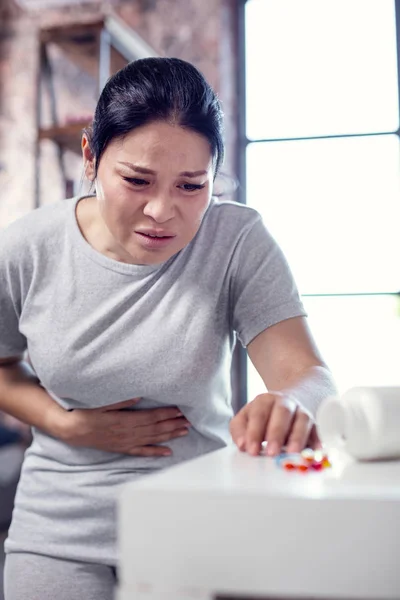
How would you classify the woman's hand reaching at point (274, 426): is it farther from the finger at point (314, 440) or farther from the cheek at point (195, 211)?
the cheek at point (195, 211)

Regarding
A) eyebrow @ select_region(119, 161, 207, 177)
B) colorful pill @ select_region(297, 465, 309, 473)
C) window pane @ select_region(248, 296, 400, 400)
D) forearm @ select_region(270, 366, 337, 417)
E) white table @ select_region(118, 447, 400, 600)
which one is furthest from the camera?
window pane @ select_region(248, 296, 400, 400)

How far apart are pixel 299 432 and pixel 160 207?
13.9 inches

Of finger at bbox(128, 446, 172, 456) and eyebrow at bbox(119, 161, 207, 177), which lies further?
finger at bbox(128, 446, 172, 456)

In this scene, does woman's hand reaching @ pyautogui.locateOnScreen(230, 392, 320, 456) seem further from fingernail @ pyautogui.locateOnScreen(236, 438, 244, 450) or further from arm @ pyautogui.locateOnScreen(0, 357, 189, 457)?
arm @ pyautogui.locateOnScreen(0, 357, 189, 457)

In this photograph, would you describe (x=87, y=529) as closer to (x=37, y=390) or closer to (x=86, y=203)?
(x=37, y=390)

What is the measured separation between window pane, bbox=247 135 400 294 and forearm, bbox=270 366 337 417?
2.11 meters

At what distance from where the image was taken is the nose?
3.00 ft

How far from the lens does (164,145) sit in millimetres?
911

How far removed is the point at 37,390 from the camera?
113 centimetres

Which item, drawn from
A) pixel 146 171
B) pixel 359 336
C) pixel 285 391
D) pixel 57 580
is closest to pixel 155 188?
pixel 146 171

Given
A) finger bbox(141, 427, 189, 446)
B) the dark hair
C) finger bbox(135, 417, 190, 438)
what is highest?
the dark hair

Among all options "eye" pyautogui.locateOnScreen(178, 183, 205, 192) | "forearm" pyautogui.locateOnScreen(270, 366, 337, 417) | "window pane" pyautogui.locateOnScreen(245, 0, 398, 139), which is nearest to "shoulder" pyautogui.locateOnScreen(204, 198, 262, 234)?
"eye" pyautogui.locateOnScreen(178, 183, 205, 192)

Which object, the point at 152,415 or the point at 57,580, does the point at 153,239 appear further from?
the point at 57,580

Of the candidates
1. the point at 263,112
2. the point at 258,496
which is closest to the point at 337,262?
the point at 263,112
